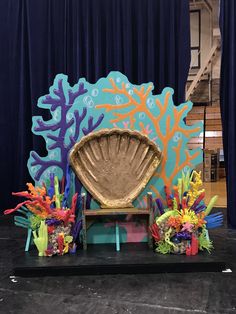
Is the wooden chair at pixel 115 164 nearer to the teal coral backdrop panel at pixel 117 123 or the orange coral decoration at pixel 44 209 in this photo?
the teal coral backdrop panel at pixel 117 123

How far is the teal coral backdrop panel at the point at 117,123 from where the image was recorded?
2.85 metres

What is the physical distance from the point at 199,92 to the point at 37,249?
8.14 metres

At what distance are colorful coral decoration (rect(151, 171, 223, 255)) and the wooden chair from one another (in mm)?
175

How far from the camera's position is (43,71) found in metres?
3.85

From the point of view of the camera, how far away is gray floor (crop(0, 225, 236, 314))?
1.94m

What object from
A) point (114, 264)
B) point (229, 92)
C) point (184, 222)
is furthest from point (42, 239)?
point (229, 92)

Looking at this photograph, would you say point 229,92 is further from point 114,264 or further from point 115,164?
point 114,264

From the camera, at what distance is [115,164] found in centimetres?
281

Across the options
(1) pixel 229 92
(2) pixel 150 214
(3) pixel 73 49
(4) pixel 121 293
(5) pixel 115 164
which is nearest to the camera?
(4) pixel 121 293

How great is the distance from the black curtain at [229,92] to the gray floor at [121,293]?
1.18 meters

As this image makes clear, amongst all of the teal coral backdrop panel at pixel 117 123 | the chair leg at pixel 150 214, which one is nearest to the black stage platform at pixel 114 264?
the chair leg at pixel 150 214

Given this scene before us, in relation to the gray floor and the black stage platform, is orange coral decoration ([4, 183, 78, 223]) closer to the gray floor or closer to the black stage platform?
the black stage platform

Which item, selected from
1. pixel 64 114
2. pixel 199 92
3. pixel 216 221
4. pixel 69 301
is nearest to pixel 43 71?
pixel 64 114

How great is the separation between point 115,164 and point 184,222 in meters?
0.65
